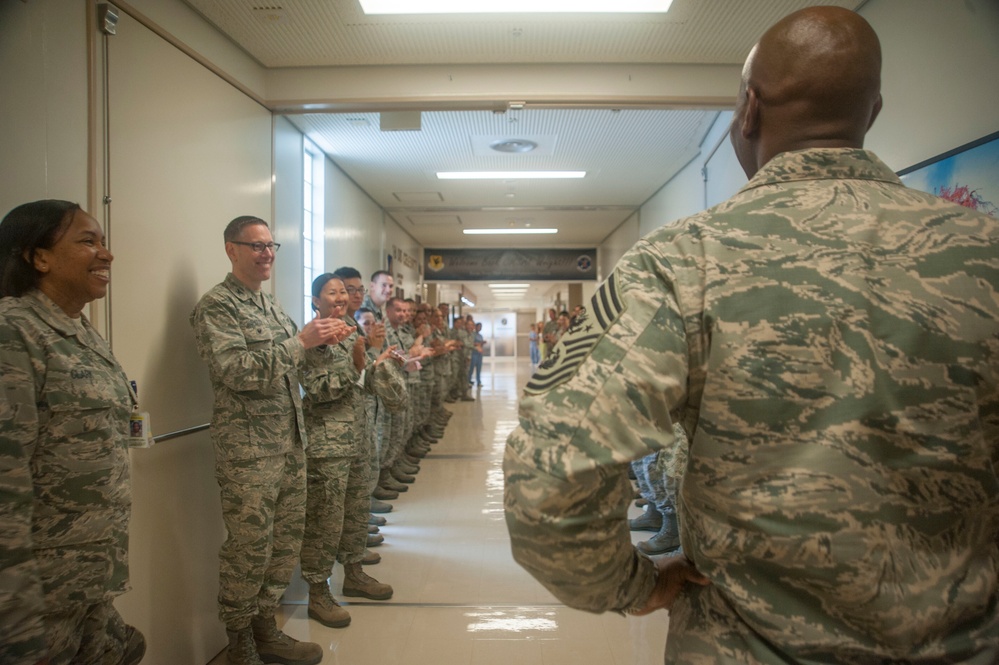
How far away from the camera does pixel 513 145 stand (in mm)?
5016

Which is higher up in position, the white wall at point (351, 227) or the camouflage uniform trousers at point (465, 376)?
the white wall at point (351, 227)

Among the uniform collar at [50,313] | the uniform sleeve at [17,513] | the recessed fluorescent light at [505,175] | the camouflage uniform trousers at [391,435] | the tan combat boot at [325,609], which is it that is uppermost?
the recessed fluorescent light at [505,175]

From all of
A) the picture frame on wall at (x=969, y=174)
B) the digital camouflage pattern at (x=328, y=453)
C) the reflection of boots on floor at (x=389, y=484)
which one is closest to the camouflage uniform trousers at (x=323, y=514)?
the digital camouflage pattern at (x=328, y=453)

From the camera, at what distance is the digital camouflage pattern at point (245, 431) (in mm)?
2248

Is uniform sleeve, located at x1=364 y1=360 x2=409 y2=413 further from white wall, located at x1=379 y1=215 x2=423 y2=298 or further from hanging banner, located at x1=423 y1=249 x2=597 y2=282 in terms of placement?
hanging banner, located at x1=423 y1=249 x2=597 y2=282

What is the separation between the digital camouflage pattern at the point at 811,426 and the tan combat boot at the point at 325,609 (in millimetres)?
2353

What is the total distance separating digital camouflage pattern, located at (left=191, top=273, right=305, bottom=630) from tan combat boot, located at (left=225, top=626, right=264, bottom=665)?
6 cm

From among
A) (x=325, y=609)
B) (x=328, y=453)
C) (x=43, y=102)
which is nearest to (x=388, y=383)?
(x=328, y=453)

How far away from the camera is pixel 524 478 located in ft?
2.39

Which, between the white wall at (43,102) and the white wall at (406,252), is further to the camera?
the white wall at (406,252)

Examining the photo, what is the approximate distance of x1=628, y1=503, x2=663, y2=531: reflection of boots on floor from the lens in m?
3.87

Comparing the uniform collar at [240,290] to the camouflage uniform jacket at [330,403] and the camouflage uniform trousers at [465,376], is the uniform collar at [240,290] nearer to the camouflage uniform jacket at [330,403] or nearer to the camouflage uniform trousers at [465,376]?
the camouflage uniform jacket at [330,403]

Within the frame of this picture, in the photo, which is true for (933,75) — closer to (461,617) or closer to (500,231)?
(461,617)

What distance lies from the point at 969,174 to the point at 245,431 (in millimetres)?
2914
